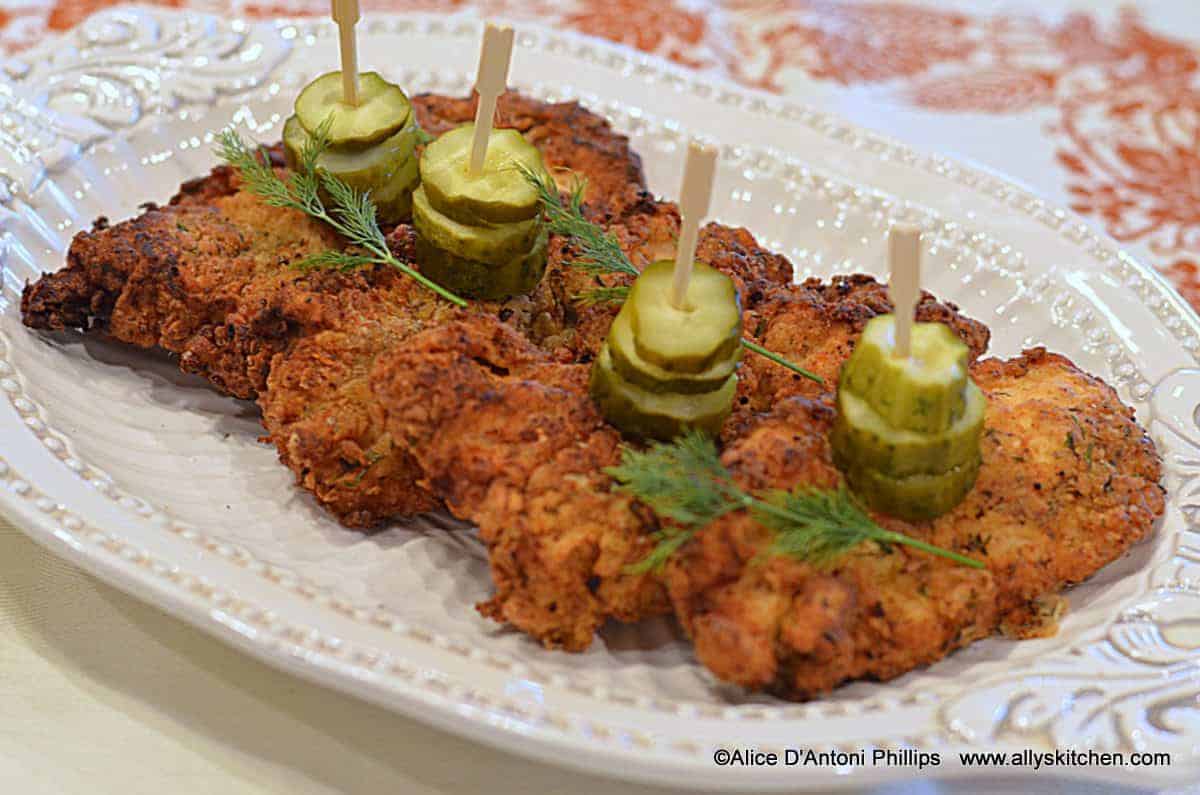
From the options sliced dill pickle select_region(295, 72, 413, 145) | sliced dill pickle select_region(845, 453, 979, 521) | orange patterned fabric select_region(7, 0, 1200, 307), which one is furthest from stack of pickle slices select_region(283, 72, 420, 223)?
orange patterned fabric select_region(7, 0, 1200, 307)

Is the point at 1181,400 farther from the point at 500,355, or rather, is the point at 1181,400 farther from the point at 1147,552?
the point at 500,355

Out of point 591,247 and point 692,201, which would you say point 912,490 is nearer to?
point 692,201

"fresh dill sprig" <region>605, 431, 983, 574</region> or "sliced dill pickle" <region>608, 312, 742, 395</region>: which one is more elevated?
"sliced dill pickle" <region>608, 312, 742, 395</region>

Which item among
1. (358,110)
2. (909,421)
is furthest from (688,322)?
(358,110)

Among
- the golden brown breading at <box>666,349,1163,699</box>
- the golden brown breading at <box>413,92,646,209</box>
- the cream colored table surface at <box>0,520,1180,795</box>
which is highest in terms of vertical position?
the golden brown breading at <box>413,92,646,209</box>

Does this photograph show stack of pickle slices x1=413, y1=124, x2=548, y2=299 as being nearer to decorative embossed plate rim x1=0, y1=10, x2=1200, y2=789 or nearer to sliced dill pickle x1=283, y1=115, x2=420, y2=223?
sliced dill pickle x1=283, y1=115, x2=420, y2=223

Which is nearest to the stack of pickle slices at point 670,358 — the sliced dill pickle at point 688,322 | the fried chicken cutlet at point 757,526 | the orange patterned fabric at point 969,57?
the sliced dill pickle at point 688,322

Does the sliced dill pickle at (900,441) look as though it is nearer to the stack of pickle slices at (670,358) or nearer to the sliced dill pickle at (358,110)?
the stack of pickle slices at (670,358)

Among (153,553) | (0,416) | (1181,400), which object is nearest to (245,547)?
(153,553)
